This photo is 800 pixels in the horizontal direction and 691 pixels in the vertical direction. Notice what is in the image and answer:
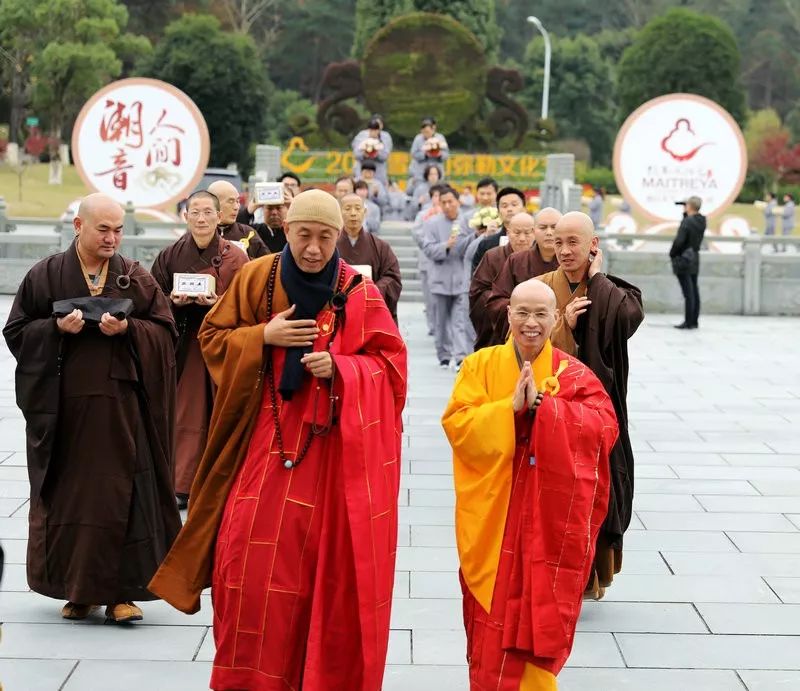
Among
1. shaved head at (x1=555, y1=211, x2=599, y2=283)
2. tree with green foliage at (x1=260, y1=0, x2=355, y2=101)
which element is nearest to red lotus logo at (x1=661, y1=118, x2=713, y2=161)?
shaved head at (x1=555, y1=211, x2=599, y2=283)

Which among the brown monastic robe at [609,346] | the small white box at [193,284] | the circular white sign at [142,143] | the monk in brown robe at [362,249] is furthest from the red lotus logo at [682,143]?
the brown monastic robe at [609,346]

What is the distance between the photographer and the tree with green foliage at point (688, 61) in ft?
139

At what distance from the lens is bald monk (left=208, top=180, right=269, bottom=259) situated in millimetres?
7707

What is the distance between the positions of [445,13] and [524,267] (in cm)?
3074

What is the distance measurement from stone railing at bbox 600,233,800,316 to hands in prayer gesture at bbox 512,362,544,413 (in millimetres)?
13354

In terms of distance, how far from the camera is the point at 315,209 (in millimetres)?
4227

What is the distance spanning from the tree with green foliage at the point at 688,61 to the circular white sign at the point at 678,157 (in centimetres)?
2369

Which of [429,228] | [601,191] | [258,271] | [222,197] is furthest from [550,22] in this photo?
[258,271]

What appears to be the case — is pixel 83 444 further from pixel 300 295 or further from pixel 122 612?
pixel 300 295

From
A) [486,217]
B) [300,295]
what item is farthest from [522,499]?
[486,217]

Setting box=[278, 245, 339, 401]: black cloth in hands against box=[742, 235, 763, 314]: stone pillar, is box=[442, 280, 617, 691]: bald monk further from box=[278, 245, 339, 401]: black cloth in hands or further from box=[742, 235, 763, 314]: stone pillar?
box=[742, 235, 763, 314]: stone pillar

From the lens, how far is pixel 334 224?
428cm

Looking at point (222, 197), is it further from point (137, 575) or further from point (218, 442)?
point (218, 442)

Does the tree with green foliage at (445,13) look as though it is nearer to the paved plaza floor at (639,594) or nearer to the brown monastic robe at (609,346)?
the paved plaza floor at (639,594)
